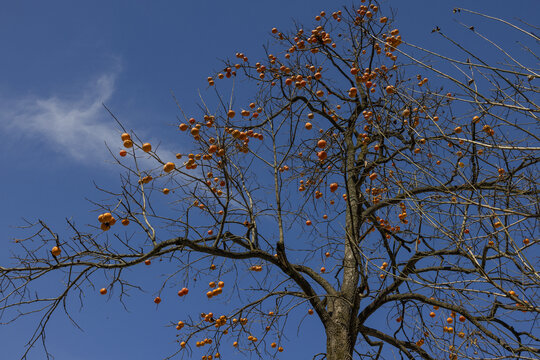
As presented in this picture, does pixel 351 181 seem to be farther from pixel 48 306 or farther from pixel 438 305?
pixel 48 306

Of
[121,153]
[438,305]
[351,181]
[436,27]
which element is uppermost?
[351,181]

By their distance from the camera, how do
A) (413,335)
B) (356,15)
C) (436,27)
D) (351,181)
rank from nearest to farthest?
(436,27) < (413,335) < (351,181) < (356,15)

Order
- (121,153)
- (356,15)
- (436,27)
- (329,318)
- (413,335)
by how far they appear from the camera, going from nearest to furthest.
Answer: (436,27) < (121,153) < (329,318) < (413,335) < (356,15)

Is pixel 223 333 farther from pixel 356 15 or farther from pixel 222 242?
pixel 356 15

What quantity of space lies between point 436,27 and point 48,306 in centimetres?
364

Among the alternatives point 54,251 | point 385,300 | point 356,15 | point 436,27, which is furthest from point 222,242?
point 356,15

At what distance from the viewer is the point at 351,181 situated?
530 cm

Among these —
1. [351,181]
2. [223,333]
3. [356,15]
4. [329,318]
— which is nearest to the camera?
[329,318]

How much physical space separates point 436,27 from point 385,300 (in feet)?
9.40

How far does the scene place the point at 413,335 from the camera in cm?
480

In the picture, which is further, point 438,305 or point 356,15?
point 356,15

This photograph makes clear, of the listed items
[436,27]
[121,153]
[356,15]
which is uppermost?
[356,15]

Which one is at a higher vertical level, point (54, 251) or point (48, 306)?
point (54, 251)

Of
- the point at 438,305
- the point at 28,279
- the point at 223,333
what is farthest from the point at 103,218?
the point at 438,305
